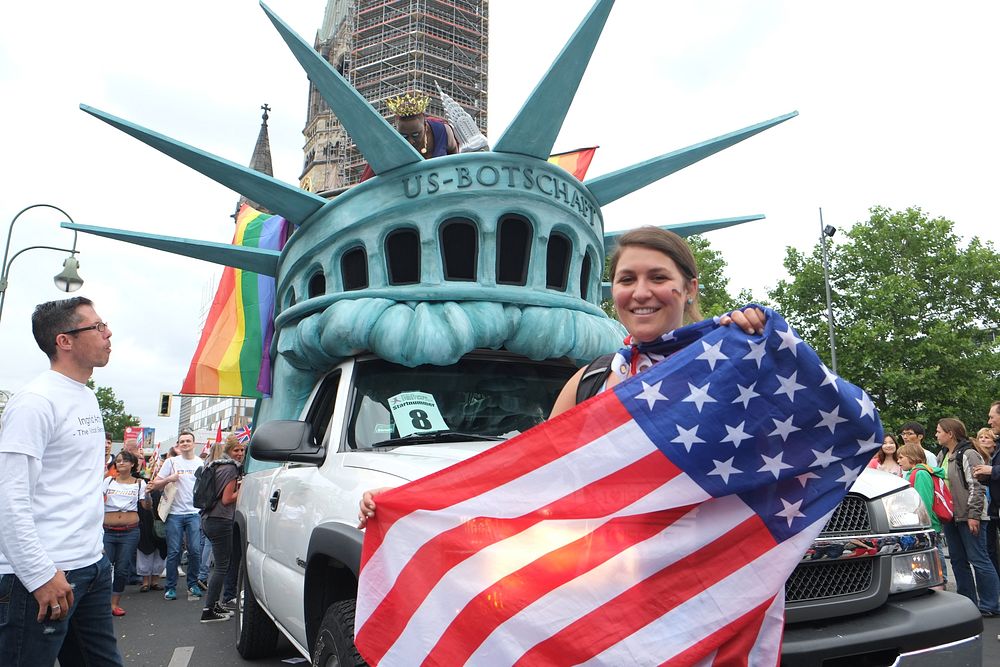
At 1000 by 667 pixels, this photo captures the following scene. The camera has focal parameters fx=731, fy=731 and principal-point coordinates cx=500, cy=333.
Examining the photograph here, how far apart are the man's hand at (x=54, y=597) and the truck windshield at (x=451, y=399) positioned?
124 centimetres

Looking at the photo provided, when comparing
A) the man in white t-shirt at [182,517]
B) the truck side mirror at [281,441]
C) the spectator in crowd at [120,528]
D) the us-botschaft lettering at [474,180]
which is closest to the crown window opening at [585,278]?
the us-botschaft lettering at [474,180]

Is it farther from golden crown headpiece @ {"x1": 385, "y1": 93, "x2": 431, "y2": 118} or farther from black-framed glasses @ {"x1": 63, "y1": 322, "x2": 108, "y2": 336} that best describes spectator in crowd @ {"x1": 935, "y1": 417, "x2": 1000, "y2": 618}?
black-framed glasses @ {"x1": 63, "y1": 322, "x2": 108, "y2": 336}

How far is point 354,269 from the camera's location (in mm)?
5074

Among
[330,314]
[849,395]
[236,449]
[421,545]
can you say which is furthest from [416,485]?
[236,449]

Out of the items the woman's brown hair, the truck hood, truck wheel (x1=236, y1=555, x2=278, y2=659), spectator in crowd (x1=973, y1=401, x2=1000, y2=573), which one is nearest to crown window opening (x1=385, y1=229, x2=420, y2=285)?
the truck hood

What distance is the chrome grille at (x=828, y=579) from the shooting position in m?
2.41

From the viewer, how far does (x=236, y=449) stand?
8.91 m

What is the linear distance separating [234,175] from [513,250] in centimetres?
198

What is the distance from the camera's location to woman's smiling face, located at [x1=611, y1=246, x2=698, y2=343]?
2.16 m

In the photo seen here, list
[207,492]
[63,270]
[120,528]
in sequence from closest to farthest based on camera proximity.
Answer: [120,528], [207,492], [63,270]

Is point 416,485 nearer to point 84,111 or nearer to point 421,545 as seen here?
point 421,545

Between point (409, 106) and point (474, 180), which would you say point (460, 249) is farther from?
point (409, 106)

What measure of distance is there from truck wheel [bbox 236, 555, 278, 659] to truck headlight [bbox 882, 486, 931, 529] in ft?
13.5

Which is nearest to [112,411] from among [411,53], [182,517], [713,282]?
[411,53]
